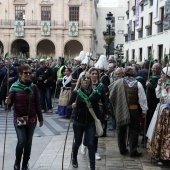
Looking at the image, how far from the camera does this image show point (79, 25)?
152ft

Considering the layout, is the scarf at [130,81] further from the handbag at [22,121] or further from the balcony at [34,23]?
the balcony at [34,23]

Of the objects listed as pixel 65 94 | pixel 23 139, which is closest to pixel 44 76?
pixel 65 94

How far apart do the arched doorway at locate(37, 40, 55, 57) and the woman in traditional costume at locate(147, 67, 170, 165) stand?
42957 mm

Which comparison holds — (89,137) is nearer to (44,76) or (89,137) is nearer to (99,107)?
(99,107)

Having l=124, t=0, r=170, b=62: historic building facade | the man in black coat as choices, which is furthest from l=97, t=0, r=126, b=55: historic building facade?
the man in black coat

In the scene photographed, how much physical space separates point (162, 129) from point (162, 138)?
0.54ft

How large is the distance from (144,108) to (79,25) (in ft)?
132

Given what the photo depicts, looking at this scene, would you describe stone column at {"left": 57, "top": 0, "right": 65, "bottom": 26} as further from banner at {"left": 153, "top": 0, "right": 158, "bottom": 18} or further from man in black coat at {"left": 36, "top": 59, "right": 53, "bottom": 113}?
man in black coat at {"left": 36, "top": 59, "right": 53, "bottom": 113}

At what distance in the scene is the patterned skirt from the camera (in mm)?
6238

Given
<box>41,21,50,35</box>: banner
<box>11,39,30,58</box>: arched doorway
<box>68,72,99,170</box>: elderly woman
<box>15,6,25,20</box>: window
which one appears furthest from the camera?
<box>11,39,30,58</box>: arched doorway

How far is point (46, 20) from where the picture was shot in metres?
46.1

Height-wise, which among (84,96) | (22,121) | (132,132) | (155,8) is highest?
(155,8)

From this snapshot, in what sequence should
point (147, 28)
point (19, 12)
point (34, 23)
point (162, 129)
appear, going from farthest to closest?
point (19, 12) < point (34, 23) < point (147, 28) < point (162, 129)

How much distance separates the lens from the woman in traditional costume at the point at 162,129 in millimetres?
6230
